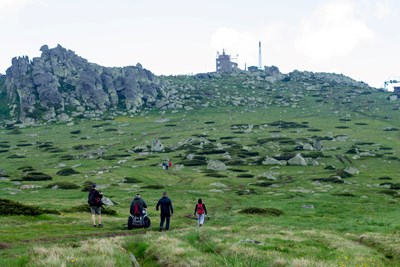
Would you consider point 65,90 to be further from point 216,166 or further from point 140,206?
point 140,206

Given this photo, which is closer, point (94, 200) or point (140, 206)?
point (140, 206)

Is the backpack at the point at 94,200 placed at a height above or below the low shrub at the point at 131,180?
above

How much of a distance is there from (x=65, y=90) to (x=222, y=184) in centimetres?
13337

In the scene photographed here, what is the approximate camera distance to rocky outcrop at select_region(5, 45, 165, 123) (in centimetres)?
16925

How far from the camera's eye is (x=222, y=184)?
66.1 metres

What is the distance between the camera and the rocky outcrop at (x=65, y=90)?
16925 centimetres

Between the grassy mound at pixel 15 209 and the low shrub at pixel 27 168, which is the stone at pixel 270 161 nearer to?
the low shrub at pixel 27 168

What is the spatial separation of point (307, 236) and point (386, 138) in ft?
353

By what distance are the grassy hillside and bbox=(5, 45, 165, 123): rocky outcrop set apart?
14350mm

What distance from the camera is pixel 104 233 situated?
27703mm

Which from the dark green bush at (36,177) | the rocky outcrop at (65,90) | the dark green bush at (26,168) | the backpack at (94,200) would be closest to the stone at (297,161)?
the dark green bush at (36,177)

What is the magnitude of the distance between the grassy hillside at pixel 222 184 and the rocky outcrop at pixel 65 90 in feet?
47.1

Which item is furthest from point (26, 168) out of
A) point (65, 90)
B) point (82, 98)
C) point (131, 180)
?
point (65, 90)

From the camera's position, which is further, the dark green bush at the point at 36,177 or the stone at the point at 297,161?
the stone at the point at 297,161
